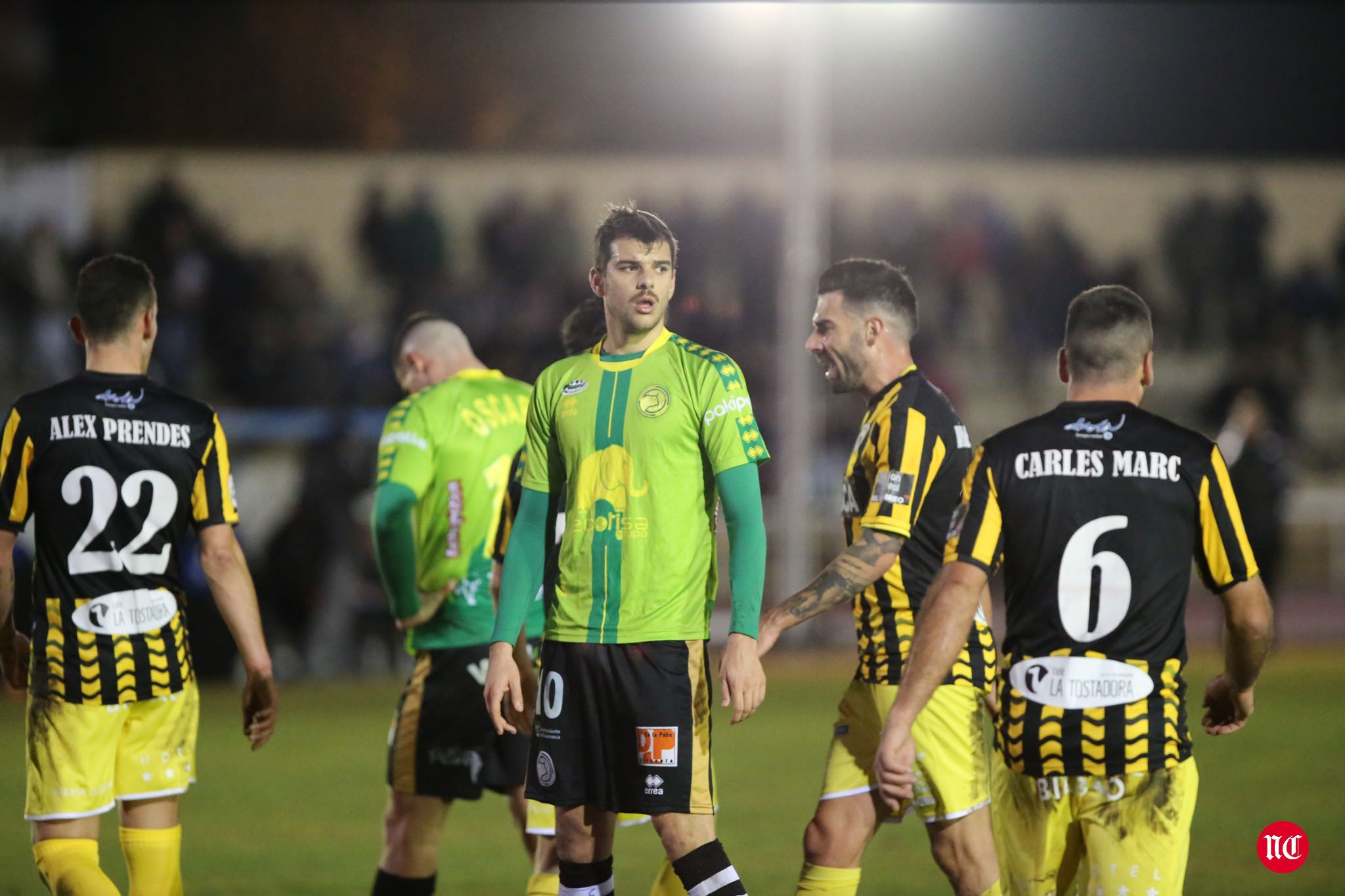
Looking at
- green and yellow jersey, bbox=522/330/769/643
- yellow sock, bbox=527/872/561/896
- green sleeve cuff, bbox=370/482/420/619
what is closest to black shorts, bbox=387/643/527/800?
green sleeve cuff, bbox=370/482/420/619

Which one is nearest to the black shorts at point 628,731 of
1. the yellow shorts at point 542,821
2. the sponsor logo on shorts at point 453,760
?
the yellow shorts at point 542,821

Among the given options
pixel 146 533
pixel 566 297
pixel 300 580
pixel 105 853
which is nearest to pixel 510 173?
pixel 566 297

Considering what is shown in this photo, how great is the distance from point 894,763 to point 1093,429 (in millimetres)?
1076

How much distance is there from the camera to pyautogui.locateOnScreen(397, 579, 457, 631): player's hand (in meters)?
5.90

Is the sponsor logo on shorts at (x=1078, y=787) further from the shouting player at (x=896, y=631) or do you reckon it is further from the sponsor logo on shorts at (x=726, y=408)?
the sponsor logo on shorts at (x=726, y=408)

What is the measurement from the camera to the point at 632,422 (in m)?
4.46

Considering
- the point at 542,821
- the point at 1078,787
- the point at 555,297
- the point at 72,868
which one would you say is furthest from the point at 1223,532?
the point at 555,297

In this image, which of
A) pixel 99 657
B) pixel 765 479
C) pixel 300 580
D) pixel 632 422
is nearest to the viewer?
pixel 632 422

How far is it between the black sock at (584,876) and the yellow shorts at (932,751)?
881mm

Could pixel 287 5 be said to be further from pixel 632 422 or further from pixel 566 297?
pixel 632 422

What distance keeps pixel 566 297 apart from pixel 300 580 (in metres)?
6.72

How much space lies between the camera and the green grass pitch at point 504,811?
708 cm

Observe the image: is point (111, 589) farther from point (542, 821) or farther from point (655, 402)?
point (655, 402)

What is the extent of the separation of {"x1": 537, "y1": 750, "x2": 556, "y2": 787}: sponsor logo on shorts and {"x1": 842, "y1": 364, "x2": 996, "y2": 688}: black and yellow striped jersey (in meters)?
1.19
